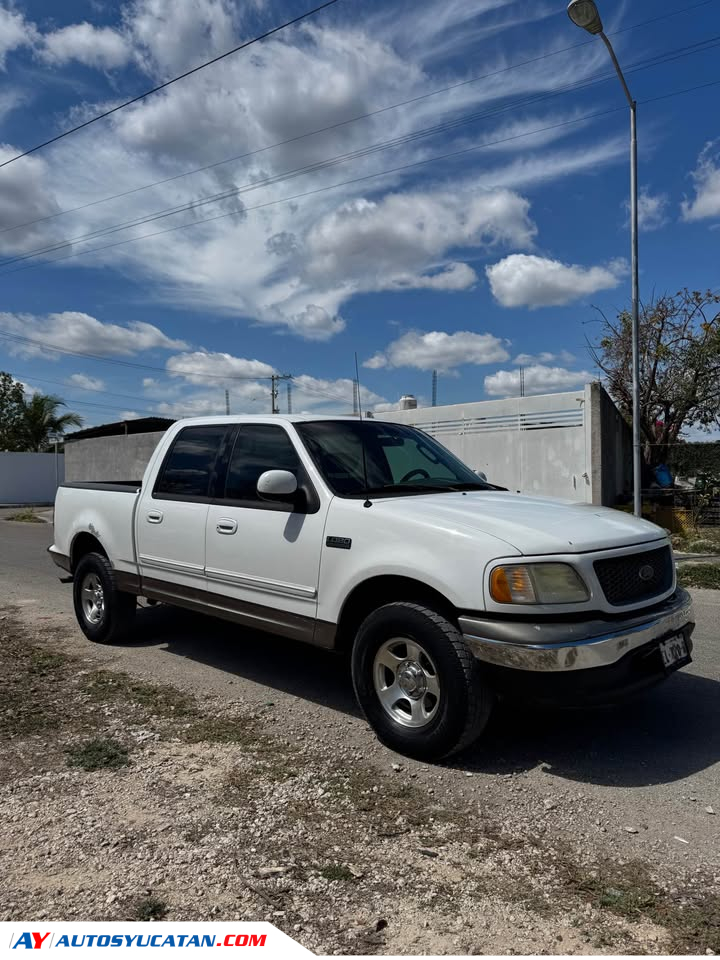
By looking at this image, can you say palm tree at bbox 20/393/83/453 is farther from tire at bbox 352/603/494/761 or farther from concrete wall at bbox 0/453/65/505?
tire at bbox 352/603/494/761

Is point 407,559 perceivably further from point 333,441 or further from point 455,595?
point 333,441

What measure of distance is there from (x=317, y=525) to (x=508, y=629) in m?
1.38

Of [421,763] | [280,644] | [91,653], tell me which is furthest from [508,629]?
[91,653]

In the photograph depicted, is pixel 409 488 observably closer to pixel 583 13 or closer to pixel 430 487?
pixel 430 487

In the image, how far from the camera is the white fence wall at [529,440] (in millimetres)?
14844

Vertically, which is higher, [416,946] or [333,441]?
[333,441]

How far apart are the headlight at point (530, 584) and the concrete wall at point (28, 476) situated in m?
38.9

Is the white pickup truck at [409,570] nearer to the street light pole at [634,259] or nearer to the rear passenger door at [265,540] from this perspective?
the rear passenger door at [265,540]

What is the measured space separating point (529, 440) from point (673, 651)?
1211 cm

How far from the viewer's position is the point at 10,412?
145 feet

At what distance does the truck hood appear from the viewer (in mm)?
3592

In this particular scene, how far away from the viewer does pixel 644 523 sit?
14.1 ft

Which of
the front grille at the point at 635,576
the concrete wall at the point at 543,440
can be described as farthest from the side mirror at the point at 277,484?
the concrete wall at the point at 543,440

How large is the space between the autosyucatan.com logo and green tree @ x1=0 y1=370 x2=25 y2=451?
4572 centimetres
